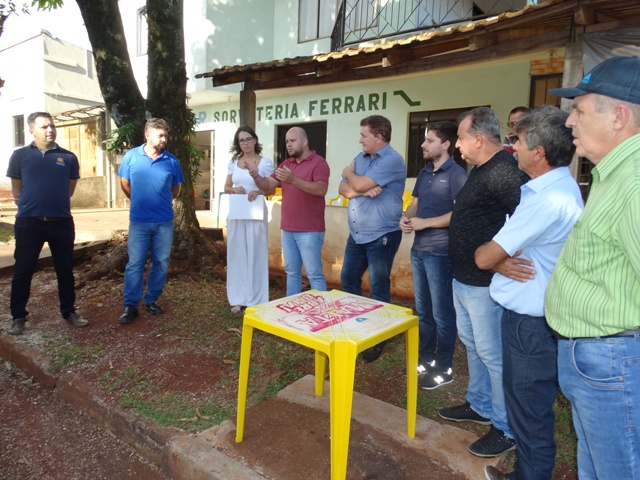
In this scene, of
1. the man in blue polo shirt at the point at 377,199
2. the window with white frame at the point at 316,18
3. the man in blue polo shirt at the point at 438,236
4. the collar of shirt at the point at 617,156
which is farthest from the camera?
the window with white frame at the point at 316,18

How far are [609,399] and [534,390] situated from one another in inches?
22.3

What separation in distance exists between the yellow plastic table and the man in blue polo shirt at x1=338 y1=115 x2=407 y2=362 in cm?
86

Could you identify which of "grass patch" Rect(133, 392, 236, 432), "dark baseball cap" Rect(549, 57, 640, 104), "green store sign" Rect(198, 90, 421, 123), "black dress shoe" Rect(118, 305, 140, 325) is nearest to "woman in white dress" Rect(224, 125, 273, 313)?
"black dress shoe" Rect(118, 305, 140, 325)

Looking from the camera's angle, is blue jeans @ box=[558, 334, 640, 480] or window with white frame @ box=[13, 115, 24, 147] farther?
window with white frame @ box=[13, 115, 24, 147]

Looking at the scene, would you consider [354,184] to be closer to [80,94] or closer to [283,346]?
[283,346]

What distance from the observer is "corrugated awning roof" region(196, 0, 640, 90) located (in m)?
4.54

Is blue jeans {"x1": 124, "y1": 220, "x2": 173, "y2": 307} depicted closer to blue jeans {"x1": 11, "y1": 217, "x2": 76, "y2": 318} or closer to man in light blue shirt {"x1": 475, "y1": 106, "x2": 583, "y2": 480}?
blue jeans {"x1": 11, "y1": 217, "x2": 76, "y2": 318}

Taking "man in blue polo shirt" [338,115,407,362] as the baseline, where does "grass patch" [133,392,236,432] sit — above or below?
below

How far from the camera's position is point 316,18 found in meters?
10.9

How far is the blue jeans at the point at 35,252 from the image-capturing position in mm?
4168

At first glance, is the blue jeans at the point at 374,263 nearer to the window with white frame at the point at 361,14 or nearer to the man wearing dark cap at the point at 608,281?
the man wearing dark cap at the point at 608,281

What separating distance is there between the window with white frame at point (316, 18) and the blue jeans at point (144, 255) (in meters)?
7.76

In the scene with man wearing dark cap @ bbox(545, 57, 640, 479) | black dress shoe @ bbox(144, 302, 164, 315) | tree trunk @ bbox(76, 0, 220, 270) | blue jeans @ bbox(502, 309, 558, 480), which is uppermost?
tree trunk @ bbox(76, 0, 220, 270)

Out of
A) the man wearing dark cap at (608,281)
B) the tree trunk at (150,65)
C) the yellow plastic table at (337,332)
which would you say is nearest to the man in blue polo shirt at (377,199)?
the yellow plastic table at (337,332)
